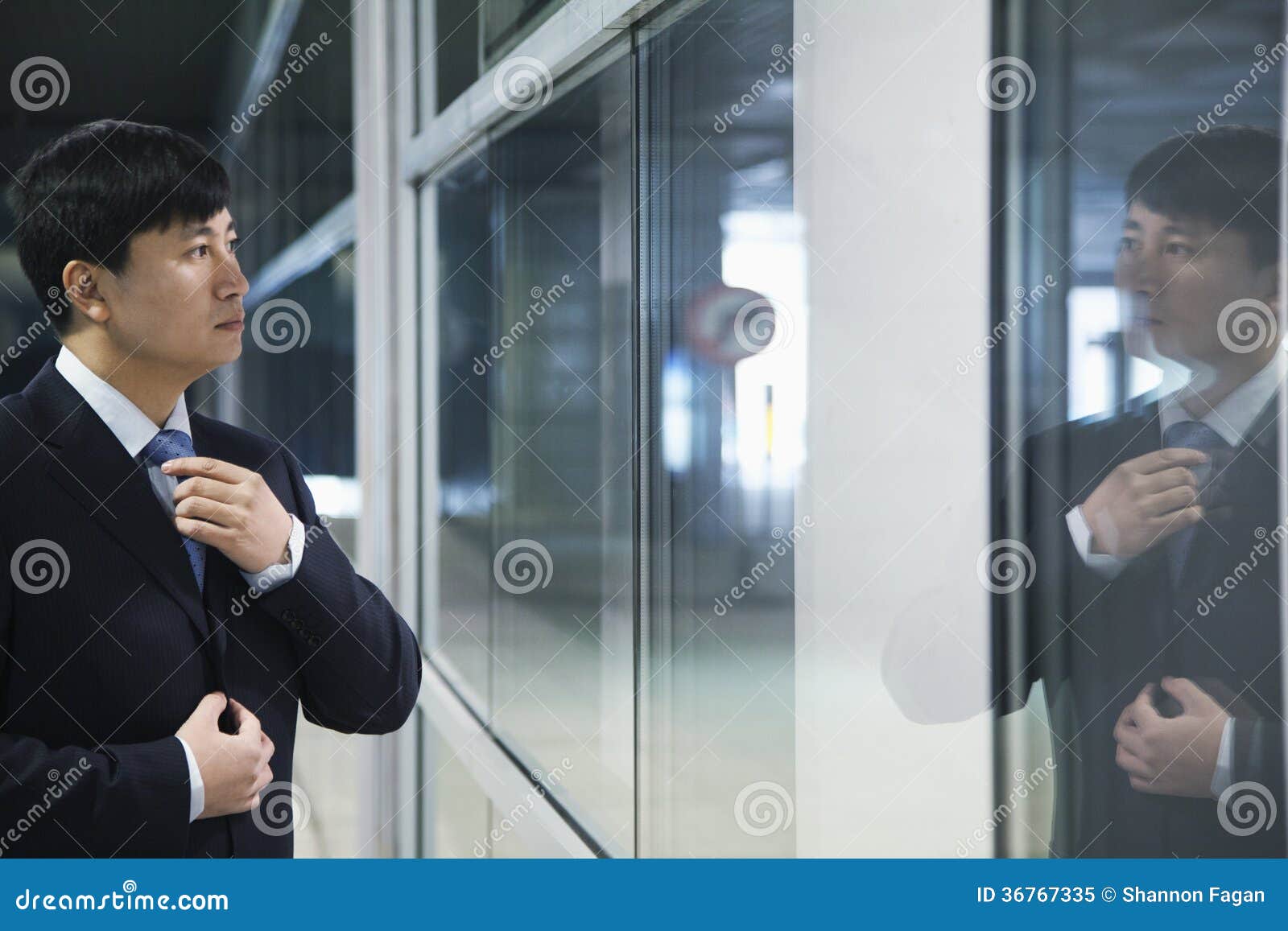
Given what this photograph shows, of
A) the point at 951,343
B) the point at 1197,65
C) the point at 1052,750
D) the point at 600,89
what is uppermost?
the point at 600,89

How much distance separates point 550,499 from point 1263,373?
4.04 feet

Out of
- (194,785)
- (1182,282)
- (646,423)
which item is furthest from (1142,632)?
(194,785)

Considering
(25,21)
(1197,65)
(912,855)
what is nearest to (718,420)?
(912,855)

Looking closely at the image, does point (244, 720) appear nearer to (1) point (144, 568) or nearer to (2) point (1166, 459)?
(1) point (144, 568)

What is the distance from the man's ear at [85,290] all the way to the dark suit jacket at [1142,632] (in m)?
1.01

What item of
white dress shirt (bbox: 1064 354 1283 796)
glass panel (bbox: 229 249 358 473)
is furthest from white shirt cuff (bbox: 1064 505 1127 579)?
glass panel (bbox: 229 249 358 473)

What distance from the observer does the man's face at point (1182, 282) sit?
3.29ft

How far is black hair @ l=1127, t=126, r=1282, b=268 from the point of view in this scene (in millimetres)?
984

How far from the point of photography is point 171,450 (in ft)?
4.33

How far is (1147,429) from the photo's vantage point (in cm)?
106

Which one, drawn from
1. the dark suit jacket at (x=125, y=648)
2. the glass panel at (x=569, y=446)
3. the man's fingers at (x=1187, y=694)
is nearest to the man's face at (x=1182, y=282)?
the man's fingers at (x=1187, y=694)

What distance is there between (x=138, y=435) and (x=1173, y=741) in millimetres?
1143

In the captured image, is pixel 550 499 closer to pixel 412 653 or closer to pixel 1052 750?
pixel 412 653

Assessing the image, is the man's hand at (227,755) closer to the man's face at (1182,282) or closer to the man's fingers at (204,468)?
the man's fingers at (204,468)
